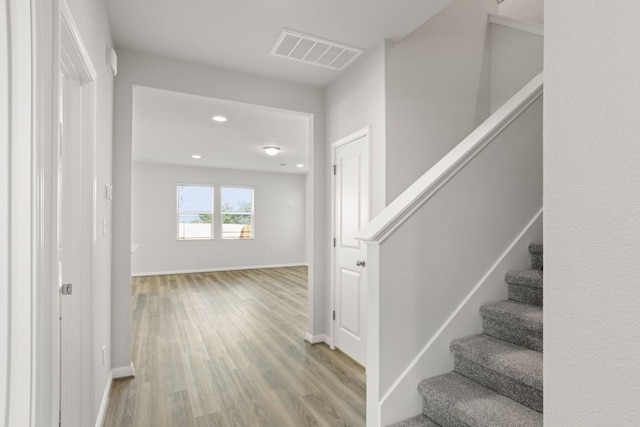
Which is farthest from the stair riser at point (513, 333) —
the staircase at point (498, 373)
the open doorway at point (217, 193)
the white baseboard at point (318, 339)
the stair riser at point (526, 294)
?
the open doorway at point (217, 193)

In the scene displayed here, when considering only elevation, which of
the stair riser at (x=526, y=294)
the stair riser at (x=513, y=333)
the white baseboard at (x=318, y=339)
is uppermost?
the stair riser at (x=526, y=294)

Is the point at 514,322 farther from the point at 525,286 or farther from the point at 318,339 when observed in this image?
the point at 318,339

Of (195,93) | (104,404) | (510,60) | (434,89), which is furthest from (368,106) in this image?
(104,404)

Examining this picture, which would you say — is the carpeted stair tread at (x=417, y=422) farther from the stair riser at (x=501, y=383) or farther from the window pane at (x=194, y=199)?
the window pane at (x=194, y=199)

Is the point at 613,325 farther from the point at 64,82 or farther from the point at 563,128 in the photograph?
the point at 64,82

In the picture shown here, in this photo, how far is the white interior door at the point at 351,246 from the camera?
299 centimetres

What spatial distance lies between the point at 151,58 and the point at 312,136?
1.64 metres

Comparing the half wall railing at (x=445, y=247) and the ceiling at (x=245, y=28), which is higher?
the ceiling at (x=245, y=28)

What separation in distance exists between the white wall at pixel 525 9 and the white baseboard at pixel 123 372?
16.6ft

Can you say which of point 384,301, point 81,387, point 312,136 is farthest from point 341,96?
point 81,387

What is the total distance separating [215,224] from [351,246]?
627cm

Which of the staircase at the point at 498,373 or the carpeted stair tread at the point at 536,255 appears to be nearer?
the staircase at the point at 498,373

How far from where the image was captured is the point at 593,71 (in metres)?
0.71

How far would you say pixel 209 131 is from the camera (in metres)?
5.18
